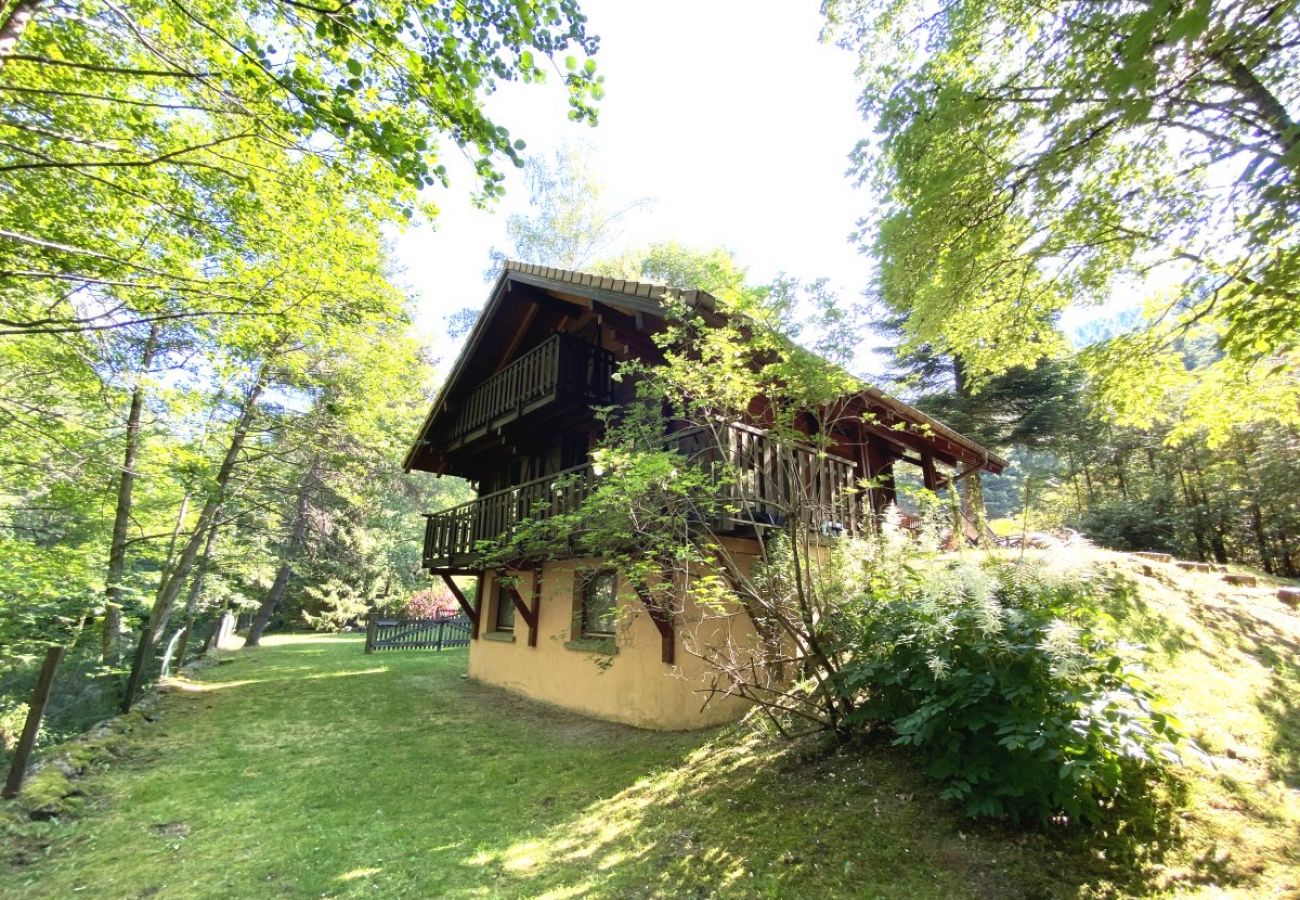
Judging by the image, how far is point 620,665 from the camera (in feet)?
27.7

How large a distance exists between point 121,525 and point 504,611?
7490mm

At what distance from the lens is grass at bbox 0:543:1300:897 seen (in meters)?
Answer: 3.32

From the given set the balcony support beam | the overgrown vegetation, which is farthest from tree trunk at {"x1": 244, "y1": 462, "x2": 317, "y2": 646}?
the overgrown vegetation

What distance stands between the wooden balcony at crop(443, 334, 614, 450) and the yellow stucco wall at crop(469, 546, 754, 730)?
2786mm

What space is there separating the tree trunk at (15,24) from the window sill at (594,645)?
25.9 ft

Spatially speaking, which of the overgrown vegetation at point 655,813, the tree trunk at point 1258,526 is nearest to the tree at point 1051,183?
the overgrown vegetation at point 655,813

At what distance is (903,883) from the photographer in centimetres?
328

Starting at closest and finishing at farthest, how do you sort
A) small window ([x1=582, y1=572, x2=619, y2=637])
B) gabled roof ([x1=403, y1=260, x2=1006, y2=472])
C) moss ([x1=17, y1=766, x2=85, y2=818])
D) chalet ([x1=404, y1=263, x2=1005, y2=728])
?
moss ([x1=17, y1=766, x2=85, y2=818]) < gabled roof ([x1=403, y1=260, x2=1006, y2=472]) < chalet ([x1=404, y1=263, x2=1005, y2=728]) < small window ([x1=582, y1=572, x2=619, y2=637])

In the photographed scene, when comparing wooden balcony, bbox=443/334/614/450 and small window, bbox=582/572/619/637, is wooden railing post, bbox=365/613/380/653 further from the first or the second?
small window, bbox=582/572/619/637

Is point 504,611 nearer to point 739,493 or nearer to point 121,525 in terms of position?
point 121,525

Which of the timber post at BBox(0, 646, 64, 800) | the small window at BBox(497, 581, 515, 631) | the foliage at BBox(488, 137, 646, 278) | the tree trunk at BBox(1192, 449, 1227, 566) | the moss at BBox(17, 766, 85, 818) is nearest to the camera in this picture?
the moss at BBox(17, 766, 85, 818)

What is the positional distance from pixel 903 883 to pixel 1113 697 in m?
1.65

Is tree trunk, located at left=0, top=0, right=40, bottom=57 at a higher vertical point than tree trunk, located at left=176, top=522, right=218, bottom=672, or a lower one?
higher

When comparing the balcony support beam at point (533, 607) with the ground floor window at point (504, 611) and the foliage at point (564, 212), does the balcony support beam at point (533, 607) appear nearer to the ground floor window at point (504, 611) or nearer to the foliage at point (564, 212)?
the ground floor window at point (504, 611)
